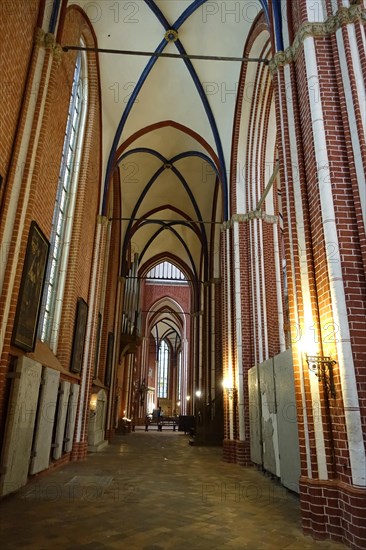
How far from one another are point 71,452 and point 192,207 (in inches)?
483

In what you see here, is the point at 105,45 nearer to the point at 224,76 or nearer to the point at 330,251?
the point at 224,76

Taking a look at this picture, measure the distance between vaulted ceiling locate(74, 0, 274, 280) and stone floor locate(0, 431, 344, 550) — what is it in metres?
7.88

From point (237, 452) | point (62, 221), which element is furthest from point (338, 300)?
point (62, 221)

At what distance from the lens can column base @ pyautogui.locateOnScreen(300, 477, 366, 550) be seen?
3600 millimetres

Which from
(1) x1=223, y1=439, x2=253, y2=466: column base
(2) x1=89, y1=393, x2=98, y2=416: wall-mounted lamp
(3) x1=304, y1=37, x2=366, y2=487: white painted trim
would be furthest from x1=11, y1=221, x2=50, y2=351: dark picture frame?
(2) x1=89, y1=393, x2=98, y2=416: wall-mounted lamp

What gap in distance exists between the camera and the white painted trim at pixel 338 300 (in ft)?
12.4

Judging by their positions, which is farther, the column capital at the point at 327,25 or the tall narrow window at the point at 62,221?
the tall narrow window at the point at 62,221

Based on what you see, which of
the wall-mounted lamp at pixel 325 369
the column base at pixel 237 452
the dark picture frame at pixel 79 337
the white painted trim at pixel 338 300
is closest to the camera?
the white painted trim at pixel 338 300

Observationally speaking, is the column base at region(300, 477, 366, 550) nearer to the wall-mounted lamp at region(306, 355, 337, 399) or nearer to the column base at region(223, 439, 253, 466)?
the wall-mounted lamp at region(306, 355, 337, 399)

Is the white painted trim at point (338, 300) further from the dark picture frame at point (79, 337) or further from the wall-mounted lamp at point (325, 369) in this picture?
the dark picture frame at point (79, 337)

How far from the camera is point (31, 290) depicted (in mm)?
6078

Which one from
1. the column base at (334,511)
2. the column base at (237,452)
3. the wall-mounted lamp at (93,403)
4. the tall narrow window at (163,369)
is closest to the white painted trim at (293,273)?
the column base at (334,511)

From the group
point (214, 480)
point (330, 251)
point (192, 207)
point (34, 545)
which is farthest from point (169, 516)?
point (192, 207)

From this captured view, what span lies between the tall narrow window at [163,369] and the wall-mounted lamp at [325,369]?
1548 inches
